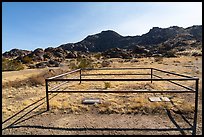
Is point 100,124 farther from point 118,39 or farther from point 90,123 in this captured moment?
point 118,39

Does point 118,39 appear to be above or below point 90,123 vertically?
above

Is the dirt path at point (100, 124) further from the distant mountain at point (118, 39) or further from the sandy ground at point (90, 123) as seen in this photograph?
the distant mountain at point (118, 39)

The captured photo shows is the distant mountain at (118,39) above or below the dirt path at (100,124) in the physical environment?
above

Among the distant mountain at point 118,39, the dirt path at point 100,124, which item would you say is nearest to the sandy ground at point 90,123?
the dirt path at point 100,124

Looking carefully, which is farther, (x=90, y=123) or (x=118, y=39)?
(x=118, y=39)

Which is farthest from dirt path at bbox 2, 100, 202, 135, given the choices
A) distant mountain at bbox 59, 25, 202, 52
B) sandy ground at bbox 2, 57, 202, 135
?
distant mountain at bbox 59, 25, 202, 52

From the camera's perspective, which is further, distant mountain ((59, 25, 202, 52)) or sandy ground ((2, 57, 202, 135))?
distant mountain ((59, 25, 202, 52))

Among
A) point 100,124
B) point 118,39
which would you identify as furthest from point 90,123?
point 118,39

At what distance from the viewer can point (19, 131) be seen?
415cm

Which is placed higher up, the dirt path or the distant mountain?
the distant mountain

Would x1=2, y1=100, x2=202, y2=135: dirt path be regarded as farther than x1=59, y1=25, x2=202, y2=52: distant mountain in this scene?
No

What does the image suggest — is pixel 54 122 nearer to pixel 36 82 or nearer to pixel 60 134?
pixel 60 134

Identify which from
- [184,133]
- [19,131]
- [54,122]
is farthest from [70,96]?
[184,133]

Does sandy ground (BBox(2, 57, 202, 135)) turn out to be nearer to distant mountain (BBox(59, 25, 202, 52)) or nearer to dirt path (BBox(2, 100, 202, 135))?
dirt path (BBox(2, 100, 202, 135))
